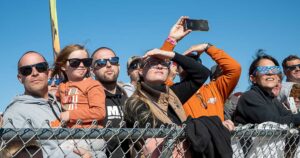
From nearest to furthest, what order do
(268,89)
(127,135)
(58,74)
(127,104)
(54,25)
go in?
(127,135) < (127,104) < (58,74) < (268,89) < (54,25)

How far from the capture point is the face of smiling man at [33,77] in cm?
369

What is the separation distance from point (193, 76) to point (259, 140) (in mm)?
842

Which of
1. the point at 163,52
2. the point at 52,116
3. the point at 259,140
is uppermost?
the point at 163,52

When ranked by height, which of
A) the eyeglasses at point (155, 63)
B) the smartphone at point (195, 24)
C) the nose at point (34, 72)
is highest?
the smartphone at point (195, 24)

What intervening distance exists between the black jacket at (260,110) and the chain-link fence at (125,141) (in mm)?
229

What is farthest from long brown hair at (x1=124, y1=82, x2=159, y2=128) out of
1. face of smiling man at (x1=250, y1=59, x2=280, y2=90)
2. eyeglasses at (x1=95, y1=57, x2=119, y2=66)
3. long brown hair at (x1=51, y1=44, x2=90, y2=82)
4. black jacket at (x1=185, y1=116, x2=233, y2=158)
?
face of smiling man at (x1=250, y1=59, x2=280, y2=90)

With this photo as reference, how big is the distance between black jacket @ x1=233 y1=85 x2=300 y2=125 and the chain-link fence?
0.75ft

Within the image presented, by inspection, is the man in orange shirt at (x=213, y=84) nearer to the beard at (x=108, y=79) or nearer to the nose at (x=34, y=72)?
the beard at (x=108, y=79)

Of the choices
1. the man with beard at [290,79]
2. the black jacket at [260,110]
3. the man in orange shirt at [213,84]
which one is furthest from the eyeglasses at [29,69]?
the man with beard at [290,79]

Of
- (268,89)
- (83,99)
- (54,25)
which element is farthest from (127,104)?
(54,25)

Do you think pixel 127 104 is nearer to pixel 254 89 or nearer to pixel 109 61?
pixel 109 61

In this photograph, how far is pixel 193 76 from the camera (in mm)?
4047

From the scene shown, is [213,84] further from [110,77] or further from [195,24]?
[110,77]

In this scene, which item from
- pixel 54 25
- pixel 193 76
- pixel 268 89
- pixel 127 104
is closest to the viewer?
pixel 127 104
